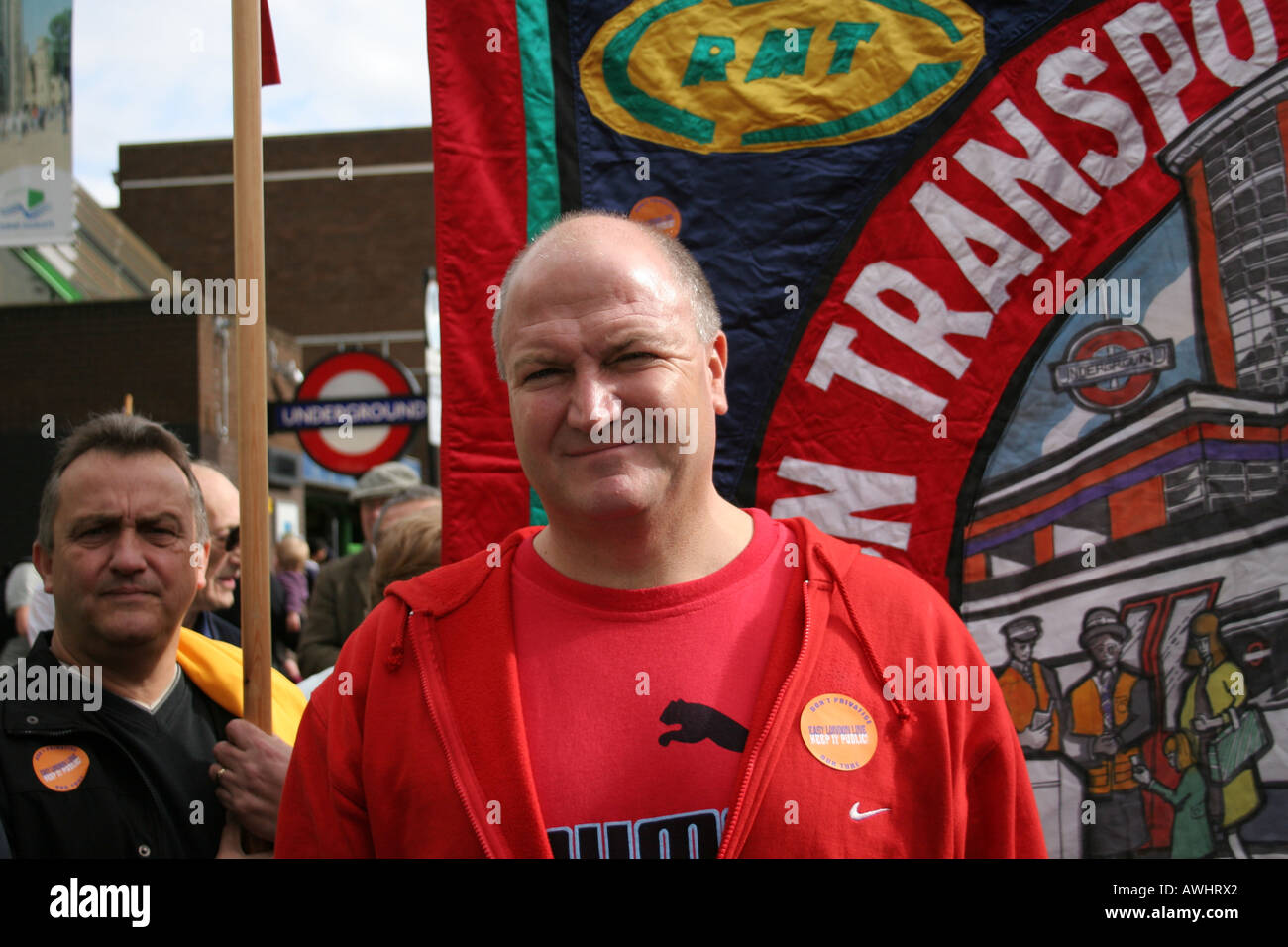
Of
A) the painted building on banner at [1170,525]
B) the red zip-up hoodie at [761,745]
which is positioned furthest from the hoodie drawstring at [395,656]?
the painted building on banner at [1170,525]

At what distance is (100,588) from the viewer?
7.08ft

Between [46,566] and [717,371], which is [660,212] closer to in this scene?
[717,371]

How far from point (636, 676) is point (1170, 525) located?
5.08 feet

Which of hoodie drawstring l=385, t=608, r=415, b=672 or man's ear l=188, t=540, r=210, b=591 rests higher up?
man's ear l=188, t=540, r=210, b=591

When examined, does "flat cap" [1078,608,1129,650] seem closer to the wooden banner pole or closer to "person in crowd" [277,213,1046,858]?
"person in crowd" [277,213,1046,858]

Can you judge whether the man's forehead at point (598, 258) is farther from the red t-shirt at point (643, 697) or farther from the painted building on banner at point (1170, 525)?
the painted building on banner at point (1170, 525)

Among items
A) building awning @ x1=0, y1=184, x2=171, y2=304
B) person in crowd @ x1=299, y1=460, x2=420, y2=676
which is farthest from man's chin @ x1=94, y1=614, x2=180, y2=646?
building awning @ x1=0, y1=184, x2=171, y2=304

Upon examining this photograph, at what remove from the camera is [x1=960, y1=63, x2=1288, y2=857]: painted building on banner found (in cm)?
245

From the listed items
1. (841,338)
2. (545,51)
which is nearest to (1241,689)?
(841,338)

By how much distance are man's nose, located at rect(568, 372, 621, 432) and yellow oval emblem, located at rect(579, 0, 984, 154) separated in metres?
1.22

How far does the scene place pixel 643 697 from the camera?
1.68 meters

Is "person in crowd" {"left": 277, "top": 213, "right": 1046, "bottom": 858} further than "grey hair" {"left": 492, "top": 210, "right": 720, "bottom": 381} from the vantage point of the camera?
No

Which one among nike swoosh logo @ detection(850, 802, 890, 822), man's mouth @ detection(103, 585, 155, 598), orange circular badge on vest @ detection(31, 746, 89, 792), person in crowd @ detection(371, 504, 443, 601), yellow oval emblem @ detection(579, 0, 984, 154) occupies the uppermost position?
yellow oval emblem @ detection(579, 0, 984, 154)

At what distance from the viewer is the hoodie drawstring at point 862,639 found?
1.69 meters
